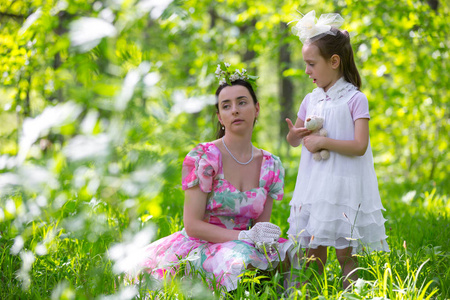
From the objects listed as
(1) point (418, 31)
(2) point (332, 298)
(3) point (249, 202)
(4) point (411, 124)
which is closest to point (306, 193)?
(3) point (249, 202)

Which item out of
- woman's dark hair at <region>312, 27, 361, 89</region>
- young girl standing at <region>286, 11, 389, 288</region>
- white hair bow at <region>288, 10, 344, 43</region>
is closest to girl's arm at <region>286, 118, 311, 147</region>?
young girl standing at <region>286, 11, 389, 288</region>

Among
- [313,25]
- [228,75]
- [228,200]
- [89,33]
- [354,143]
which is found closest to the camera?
[89,33]

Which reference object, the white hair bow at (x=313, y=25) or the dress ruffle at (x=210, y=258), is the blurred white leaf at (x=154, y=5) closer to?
the dress ruffle at (x=210, y=258)

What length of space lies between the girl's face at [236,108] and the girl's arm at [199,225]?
0.42m

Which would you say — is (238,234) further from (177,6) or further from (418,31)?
(418,31)

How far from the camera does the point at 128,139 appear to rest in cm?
82

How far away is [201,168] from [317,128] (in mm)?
671

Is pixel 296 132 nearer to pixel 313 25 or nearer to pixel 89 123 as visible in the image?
pixel 313 25

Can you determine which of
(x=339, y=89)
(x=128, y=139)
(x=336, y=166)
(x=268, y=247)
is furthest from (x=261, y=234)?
(x=128, y=139)

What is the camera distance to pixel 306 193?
7.58 feet

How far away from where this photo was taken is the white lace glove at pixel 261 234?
224 centimetres

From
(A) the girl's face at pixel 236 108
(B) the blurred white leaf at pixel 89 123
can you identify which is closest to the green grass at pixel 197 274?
(B) the blurred white leaf at pixel 89 123

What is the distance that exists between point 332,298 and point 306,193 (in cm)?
60

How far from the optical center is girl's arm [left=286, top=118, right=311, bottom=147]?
2344mm
